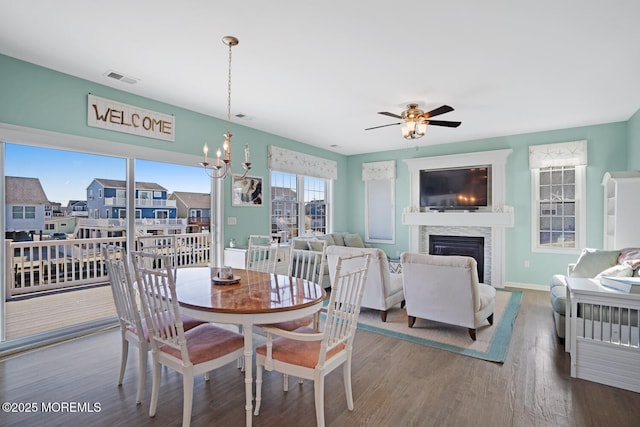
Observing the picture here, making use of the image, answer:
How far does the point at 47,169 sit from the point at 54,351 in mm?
1889

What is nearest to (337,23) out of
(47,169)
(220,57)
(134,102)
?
(220,57)

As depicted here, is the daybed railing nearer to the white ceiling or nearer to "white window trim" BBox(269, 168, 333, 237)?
the white ceiling

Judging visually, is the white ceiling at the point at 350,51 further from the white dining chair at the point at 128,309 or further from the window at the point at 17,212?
the white dining chair at the point at 128,309

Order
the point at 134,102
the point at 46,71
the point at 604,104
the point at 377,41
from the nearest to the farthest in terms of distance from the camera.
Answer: the point at 377,41
the point at 46,71
the point at 134,102
the point at 604,104

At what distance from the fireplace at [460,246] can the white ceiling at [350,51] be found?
2517 mm

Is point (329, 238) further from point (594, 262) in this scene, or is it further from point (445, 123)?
point (594, 262)

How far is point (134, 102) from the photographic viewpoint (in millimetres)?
3766

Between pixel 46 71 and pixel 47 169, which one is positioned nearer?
pixel 46 71

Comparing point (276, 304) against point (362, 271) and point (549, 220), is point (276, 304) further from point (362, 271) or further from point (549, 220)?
point (549, 220)

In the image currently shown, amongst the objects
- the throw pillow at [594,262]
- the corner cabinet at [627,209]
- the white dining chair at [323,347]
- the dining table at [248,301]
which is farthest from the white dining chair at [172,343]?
the corner cabinet at [627,209]

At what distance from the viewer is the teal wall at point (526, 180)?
16.1 ft

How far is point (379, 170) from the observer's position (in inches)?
278

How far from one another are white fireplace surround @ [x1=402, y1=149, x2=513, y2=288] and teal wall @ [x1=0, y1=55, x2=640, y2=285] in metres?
0.14

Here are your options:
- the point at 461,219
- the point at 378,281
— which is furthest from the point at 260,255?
the point at 461,219
